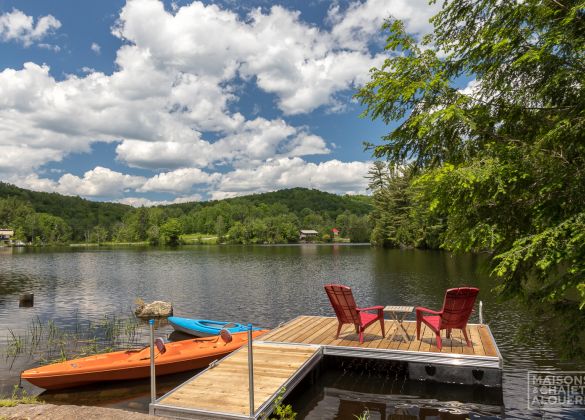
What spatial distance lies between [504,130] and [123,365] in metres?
8.04

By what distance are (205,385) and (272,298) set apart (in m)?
13.8

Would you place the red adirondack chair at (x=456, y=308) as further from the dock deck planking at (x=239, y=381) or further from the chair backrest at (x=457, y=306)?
the dock deck planking at (x=239, y=381)

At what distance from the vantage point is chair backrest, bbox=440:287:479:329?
23.8ft

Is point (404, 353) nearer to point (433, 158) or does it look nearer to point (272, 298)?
point (433, 158)

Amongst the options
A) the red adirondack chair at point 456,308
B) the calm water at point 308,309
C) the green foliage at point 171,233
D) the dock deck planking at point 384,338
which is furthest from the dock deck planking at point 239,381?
the green foliage at point 171,233

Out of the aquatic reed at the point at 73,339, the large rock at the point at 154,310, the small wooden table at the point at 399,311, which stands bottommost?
the aquatic reed at the point at 73,339

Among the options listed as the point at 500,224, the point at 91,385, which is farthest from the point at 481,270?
the point at 91,385

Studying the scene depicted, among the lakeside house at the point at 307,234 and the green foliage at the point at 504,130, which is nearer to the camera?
the green foliage at the point at 504,130

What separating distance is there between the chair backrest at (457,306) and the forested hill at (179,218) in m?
90.2

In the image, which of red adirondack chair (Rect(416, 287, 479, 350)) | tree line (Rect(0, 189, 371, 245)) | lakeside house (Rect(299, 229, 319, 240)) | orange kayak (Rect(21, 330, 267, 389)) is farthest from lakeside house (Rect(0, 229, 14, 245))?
red adirondack chair (Rect(416, 287, 479, 350))

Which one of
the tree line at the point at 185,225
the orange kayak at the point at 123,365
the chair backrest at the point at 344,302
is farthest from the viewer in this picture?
the tree line at the point at 185,225

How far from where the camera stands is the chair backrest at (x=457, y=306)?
7.26 m

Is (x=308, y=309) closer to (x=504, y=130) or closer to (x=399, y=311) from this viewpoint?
(x=399, y=311)

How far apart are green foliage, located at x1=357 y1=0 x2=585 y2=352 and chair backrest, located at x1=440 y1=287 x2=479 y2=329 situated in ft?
8.53
